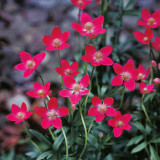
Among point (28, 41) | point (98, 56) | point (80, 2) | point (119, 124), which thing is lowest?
point (28, 41)

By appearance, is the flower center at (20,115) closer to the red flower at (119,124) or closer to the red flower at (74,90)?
the red flower at (74,90)

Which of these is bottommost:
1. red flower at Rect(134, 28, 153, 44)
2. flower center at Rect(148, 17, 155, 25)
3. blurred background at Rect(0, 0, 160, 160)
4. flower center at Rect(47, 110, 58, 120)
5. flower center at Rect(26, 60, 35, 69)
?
blurred background at Rect(0, 0, 160, 160)

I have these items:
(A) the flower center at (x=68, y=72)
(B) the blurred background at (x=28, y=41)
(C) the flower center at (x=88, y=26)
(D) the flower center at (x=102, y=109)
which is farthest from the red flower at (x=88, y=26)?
(B) the blurred background at (x=28, y=41)

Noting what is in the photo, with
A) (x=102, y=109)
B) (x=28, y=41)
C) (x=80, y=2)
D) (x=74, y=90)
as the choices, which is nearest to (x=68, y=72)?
(x=74, y=90)

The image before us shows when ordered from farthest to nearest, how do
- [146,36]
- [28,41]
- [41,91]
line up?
[28,41] → [146,36] → [41,91]

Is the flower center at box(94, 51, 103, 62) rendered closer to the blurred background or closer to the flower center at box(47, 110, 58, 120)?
the flower center at box(47, 110, 58, 120)

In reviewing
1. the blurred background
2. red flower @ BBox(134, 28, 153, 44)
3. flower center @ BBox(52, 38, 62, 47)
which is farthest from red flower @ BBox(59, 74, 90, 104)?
the blurred background

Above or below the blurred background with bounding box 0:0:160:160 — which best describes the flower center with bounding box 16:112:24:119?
above

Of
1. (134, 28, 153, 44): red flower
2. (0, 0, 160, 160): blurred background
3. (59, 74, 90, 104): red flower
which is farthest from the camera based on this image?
(0, 0, 160, 160): blurred background

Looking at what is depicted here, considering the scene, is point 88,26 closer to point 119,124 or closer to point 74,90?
point 74,90
